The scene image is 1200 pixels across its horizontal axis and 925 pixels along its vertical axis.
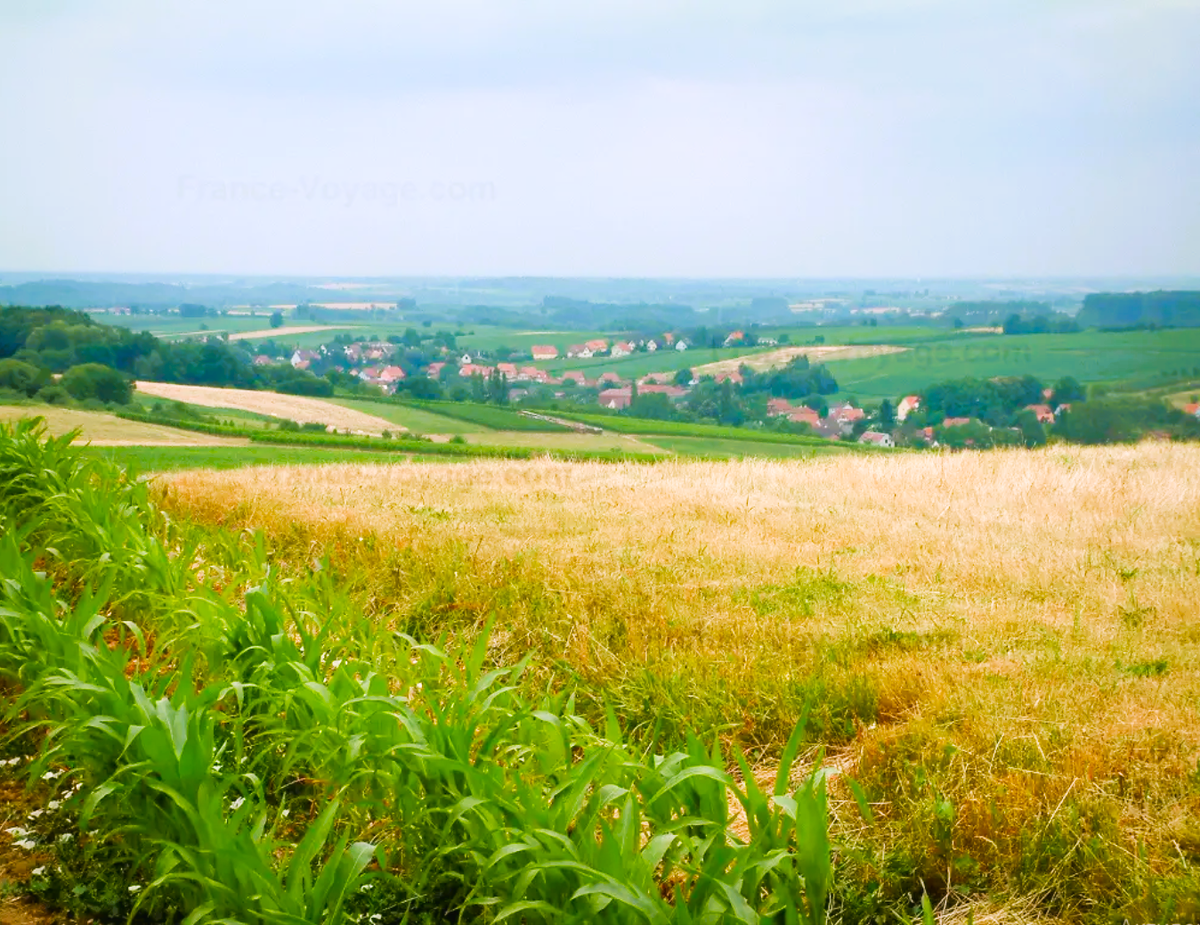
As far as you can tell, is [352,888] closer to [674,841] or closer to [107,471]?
[674,841]

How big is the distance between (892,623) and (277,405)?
33042 mm

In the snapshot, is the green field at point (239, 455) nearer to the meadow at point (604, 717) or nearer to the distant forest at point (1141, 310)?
the meadow at point (604, 717)

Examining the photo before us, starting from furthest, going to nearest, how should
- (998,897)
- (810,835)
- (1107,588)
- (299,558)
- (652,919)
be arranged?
(299,558) → (1107,588) → (998,897) → (810,835) → (652,919)

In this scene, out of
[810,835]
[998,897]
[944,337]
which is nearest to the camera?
[810,835]

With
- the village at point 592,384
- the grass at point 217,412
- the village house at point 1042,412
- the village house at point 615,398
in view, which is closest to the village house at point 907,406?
the village at point 592,384

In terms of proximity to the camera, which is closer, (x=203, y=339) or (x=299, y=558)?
(x=299, y=558)

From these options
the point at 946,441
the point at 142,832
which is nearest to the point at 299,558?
the point at 142,832

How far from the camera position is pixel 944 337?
47.0 meters

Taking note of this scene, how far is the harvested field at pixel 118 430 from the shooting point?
23.6 metres

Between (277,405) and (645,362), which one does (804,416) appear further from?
(277,405)

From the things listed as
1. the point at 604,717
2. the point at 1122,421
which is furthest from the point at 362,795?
the point at 1122,421

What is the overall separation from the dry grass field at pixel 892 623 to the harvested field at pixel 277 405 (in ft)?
74.8

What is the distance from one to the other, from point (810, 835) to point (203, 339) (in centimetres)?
5119

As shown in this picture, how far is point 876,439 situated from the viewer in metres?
31.3
